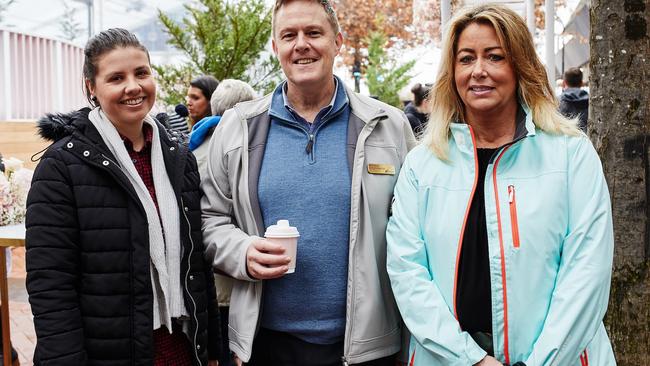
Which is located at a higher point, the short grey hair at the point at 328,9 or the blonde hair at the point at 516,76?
the short grey hair at the point at 328,9

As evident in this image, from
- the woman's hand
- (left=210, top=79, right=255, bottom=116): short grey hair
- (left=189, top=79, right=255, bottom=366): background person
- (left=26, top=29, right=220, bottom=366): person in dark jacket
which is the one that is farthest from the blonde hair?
(left=210, top=79, right=255, bottom=116): short grey hair

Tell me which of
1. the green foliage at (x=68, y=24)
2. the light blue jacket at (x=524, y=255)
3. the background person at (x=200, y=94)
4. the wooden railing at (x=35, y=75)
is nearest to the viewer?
the light blue jacket at (x=524, y=255)

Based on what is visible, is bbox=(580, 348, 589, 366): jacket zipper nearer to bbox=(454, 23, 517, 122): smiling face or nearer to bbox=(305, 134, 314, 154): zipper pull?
bbox=(454, 23, 517, 122): smiling face

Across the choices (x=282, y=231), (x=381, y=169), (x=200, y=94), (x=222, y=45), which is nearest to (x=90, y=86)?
(x=282, y=231)

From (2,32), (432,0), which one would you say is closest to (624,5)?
(2,32)

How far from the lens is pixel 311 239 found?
250 centimetres

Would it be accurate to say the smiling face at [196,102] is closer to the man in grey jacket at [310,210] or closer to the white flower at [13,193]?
the white flower at [13,193]

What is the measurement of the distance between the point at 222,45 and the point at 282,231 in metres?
7.10

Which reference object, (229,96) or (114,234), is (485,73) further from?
(229,96)

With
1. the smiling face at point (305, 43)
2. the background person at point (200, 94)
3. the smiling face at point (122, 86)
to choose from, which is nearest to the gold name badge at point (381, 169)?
the smiling face at point (305, 43)

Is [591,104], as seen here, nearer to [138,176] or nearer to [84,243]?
[138,176]

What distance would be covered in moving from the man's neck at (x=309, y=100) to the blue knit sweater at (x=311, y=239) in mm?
188

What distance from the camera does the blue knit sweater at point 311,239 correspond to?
250 centimetres

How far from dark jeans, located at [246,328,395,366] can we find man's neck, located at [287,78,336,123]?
866 mm
